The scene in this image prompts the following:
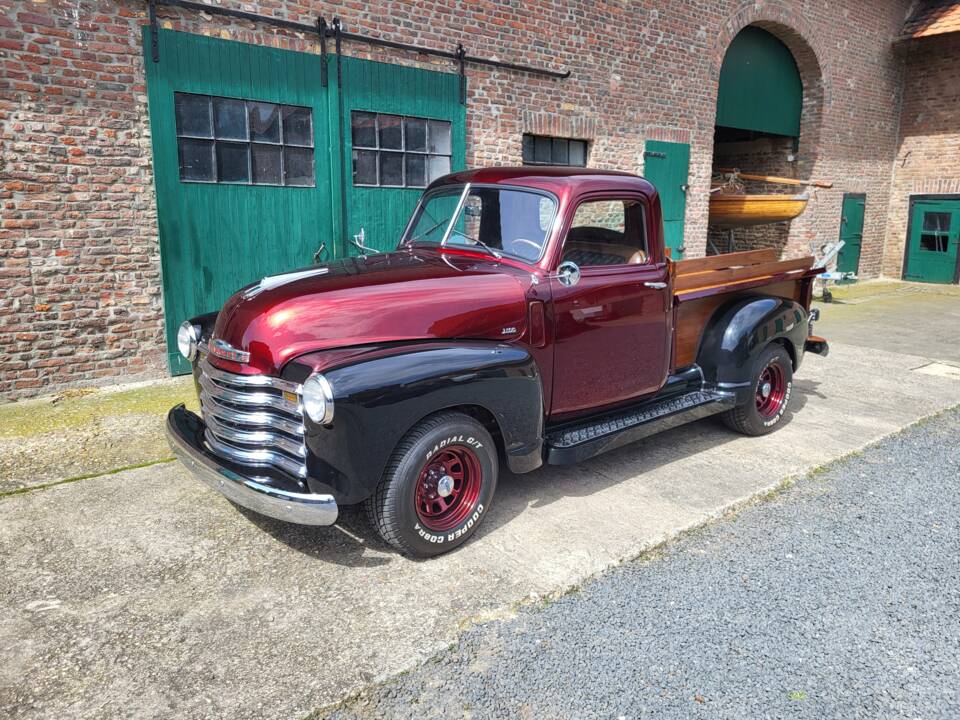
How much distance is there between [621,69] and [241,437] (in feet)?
28.2

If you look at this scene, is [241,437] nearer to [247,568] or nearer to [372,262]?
[247,568]

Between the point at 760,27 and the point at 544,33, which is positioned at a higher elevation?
the point at 760,27

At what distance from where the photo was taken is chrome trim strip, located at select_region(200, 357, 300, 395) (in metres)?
3.07

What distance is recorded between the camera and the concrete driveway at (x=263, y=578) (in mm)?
2551

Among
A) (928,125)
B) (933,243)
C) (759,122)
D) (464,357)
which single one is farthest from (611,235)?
(933,243)

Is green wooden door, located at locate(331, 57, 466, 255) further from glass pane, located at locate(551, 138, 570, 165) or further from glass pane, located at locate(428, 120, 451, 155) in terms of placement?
glass pane, located at locate(551, 138, 570, 165)

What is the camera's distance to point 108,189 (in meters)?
6.16

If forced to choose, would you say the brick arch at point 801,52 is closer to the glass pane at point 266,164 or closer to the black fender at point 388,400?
the glass pane at point 266,164

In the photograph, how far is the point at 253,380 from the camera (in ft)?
10.4

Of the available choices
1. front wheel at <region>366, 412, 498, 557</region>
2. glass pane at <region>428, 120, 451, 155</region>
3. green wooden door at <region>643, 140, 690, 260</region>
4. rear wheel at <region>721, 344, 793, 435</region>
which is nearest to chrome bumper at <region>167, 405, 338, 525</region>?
front wheel at <region>366, 412, 498, 557</region>

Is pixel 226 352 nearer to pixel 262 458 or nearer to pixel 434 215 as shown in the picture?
pixel 262 458

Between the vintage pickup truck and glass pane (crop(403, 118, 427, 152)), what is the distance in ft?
11.6

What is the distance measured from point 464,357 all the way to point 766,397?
3.03 m

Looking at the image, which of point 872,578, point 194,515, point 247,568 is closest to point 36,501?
point 194,515
